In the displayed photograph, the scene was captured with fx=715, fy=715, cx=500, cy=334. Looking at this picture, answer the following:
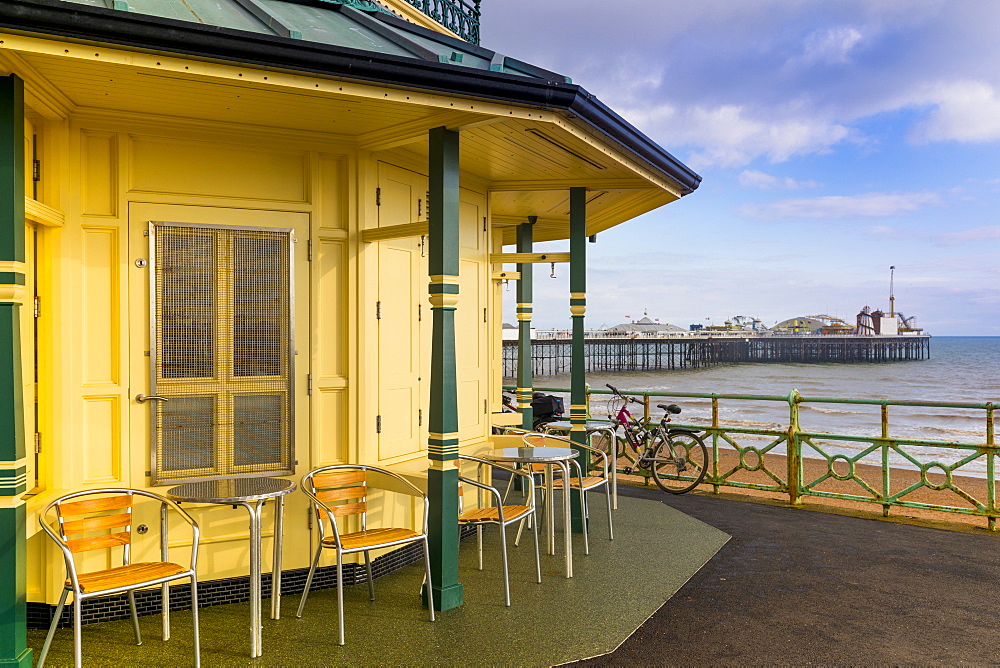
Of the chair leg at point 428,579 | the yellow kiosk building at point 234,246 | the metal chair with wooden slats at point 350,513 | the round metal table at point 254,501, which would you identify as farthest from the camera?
the chair leg at point 428,579

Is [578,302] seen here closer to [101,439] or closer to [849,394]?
[101,439]

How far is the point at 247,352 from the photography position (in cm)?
439

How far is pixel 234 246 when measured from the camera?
4.36 m

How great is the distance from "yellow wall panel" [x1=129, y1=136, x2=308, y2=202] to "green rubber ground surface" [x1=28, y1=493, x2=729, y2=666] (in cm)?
248

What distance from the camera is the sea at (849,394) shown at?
21141 mm

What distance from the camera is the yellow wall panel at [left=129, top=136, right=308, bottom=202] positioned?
4184 millimetres

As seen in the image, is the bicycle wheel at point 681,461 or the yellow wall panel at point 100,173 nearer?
the yellow wall panel at point 100,173

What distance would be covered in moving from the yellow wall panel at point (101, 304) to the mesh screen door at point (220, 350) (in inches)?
7.8

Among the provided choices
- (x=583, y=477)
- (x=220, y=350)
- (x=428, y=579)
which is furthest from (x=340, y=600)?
(x=583, y=477)

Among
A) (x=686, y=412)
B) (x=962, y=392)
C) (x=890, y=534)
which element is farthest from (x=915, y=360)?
(x=890, y=534)

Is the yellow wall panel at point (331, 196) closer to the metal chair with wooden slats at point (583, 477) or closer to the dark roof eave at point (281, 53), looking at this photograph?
the dark roof eave at point (281, 53)

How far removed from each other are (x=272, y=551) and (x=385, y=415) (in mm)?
1124

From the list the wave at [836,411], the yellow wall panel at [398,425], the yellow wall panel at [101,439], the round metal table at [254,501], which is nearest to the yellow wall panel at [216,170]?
the yellow wall panel at [101,439]

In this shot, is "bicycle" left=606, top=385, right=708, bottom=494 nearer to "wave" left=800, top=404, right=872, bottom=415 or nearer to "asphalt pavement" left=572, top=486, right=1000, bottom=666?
"asphalt pavement" left=572, top=486, right=1000, bottom=666
